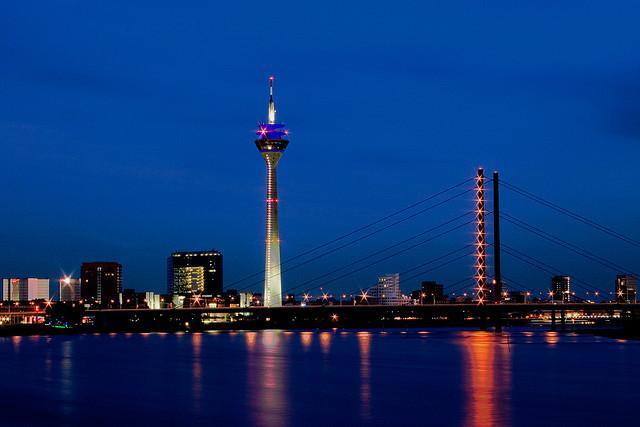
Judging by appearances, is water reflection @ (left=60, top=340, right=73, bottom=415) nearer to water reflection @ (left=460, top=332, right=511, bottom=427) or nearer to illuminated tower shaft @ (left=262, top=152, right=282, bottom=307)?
water reflection @ (left=460, top=332, right=511, bottom=427)

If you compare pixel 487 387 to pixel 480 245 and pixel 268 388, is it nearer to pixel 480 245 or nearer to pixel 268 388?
pixel 268 388

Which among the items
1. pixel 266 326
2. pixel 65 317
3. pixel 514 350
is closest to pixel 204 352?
pixel 514 350

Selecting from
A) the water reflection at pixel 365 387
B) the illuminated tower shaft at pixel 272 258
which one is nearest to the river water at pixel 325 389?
the water reflection at pixel 365 387

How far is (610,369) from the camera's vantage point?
50.8m

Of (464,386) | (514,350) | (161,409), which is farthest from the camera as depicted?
(514,350)

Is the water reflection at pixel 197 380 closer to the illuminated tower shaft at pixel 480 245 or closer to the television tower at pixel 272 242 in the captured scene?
the illuminated tower shaft at pixel 480 245

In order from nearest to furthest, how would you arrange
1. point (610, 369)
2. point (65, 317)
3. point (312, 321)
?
point (610, 369), point (65, 317), point (312, 321)

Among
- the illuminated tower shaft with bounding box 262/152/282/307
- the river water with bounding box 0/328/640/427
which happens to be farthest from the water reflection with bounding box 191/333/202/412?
the illuminated tower shaft with bounding box 262/152/282/307

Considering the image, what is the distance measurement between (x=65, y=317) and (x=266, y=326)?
3292 cm

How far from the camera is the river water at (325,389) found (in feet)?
103

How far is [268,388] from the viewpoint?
4138cm

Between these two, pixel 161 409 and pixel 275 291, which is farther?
pixel 275 291

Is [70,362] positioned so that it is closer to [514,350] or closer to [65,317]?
[514,350]

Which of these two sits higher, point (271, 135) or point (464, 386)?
point (271, 135)
